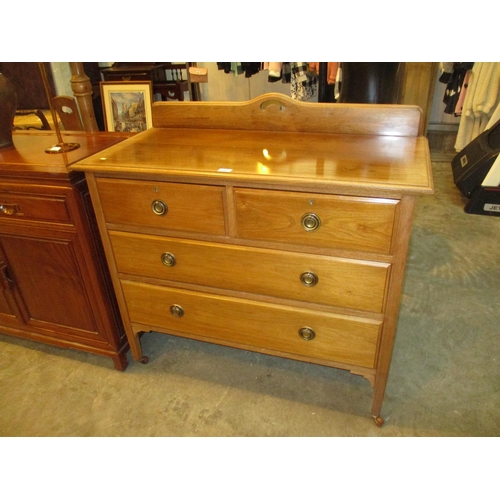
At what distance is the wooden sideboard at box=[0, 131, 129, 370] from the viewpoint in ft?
4.93

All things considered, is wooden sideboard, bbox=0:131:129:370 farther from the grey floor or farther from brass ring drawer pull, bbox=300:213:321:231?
brass ring drawer pull, bbox=300:213:321:231

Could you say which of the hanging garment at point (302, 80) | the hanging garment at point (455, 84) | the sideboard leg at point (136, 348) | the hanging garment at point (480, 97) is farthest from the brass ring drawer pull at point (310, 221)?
the hanging garment at point (455, 84)

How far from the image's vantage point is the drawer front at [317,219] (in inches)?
46.4

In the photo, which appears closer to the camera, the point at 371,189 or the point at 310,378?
the point at 371,189

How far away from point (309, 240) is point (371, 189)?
26cm

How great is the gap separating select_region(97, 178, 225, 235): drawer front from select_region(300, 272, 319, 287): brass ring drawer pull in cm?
32

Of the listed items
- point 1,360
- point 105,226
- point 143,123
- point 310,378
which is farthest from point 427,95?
point 1,360

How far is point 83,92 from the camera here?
7.32 feet

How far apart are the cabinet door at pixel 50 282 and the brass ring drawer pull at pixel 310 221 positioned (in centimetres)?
92

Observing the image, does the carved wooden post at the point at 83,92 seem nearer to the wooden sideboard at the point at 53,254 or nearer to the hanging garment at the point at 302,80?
Result: the wooden sideboard at the point at 53,254

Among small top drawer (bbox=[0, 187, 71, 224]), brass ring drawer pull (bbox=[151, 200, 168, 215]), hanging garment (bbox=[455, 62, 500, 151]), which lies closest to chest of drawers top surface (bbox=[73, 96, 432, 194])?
brass ring drawer pull (bbox=[151, 200, 168, 215])

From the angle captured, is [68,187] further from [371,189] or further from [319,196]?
[371,189]

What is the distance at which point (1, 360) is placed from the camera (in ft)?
6.47

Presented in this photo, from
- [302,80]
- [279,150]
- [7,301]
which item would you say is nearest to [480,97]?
[302,80]
